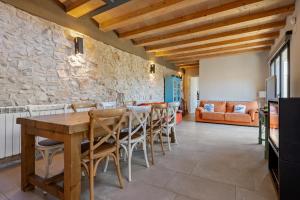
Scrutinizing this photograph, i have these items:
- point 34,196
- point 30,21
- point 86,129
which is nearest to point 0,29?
point 30,21

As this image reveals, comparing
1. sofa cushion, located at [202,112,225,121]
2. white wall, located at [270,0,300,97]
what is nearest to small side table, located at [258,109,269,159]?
white wall, located at [270,0,300,97]

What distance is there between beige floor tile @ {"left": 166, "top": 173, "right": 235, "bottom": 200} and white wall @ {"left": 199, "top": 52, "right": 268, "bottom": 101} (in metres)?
5.47

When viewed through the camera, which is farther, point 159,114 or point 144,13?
point 144,13

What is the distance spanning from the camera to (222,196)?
1728mm

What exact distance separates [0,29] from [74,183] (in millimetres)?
2405

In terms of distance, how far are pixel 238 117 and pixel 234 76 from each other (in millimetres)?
1894

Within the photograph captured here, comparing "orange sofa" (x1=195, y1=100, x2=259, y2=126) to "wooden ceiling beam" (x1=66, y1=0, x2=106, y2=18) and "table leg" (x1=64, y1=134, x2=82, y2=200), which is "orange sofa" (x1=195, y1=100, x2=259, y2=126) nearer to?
"wooden ceiling beam" (x1=66, y1=0, x2=106, y2=18)

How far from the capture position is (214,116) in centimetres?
597

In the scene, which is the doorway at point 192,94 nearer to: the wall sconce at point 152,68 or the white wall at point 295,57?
the wall sconce at point 152,68

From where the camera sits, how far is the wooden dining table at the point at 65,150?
147 centimetres

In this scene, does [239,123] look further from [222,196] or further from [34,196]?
[34,196]

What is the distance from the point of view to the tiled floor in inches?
68.6

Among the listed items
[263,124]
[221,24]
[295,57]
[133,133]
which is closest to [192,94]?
[221,24]

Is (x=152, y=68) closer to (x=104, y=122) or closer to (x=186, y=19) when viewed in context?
(x=186, y=19)
